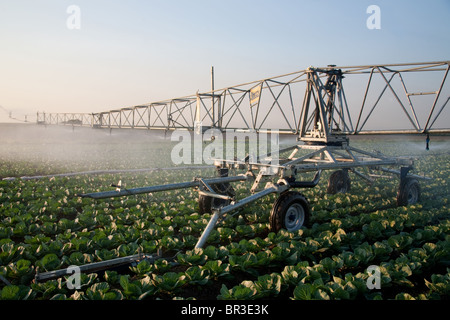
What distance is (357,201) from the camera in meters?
9.23

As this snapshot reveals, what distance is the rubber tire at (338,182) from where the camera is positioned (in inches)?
418

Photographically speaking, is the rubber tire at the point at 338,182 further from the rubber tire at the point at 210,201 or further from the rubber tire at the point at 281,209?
the rubber tire at the point at 281,209

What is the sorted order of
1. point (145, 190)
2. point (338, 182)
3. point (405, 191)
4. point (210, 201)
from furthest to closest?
point (338, 182), point (405, 191), point (210, 201), point (145, 190)

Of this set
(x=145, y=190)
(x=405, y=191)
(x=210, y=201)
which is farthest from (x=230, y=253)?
(x=405, y=191)

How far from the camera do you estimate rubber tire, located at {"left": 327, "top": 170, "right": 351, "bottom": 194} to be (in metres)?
10.6

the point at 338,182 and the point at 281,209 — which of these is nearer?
the point at 281,209

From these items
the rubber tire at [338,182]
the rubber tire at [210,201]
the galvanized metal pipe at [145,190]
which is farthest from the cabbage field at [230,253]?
the rubber tire at [338,182]

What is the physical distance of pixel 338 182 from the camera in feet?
35.1

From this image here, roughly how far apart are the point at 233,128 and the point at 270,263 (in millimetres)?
7207

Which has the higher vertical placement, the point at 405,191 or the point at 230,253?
the point at 405,191

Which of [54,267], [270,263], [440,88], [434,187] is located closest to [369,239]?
[270,263]

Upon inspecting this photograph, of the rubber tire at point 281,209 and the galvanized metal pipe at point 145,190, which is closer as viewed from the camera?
the galvanized metal pipe at point 145,190

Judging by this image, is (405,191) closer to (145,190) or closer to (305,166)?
(305,166)
